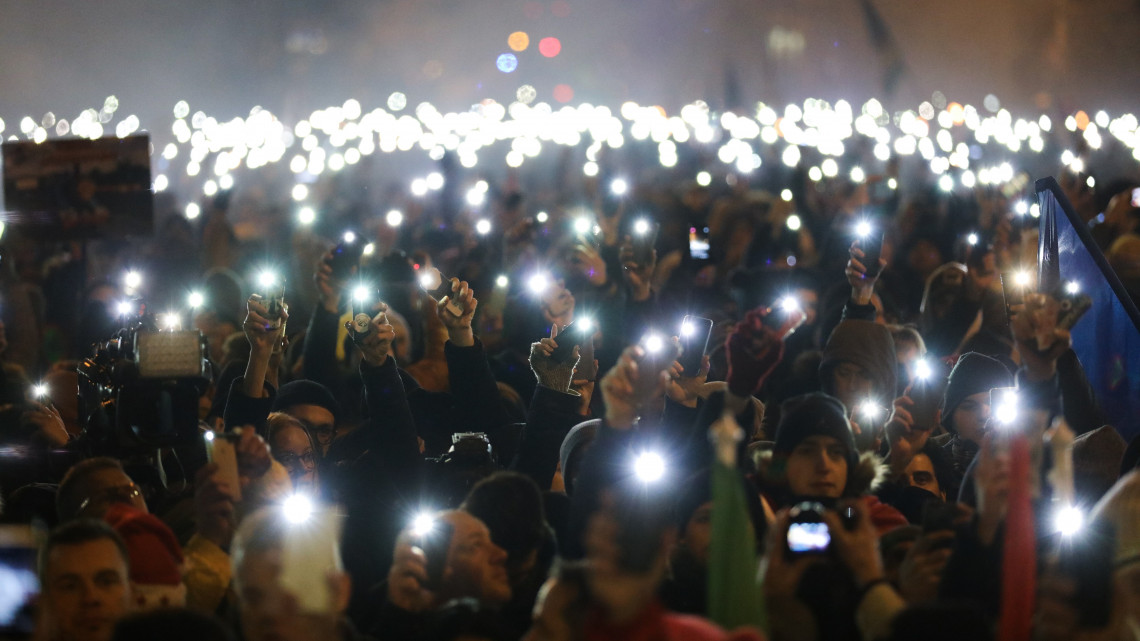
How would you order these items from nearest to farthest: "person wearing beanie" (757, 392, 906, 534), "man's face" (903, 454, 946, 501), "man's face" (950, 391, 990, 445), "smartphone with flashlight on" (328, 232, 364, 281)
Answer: "person wearing beanie" (757, 392, 906, 534), "man's face" (903, 454, 946, 501), "man's face" (950, 391, 990, 445), "smartphone with flashlight on" (328, 232, 364, 281)

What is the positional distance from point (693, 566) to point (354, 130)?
1527cm

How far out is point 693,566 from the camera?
3596 millimetres

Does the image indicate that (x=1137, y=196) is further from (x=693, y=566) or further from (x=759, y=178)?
(x=693, y=566)

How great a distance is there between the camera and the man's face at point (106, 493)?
4.07m


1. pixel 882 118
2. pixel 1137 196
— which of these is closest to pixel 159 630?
pixel 1137 196

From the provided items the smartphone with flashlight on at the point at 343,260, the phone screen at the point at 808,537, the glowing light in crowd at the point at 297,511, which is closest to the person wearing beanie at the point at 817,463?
the phone screen at the point at 808,537

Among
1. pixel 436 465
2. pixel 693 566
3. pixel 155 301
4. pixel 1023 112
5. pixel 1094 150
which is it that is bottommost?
pixel 693 566

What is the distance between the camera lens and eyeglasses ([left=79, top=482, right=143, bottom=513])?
4090 mm

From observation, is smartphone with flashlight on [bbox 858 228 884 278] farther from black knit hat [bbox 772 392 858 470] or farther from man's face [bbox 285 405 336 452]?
man's face [bbox 285 405 336 452]

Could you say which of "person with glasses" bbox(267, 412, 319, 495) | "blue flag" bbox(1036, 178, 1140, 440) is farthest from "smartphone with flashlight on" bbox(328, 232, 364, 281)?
"blue flag" bbox(1036, 178, 1140, 440)

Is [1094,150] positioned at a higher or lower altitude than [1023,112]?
lower

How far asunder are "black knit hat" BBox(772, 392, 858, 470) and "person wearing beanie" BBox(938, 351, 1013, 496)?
36.4 inches

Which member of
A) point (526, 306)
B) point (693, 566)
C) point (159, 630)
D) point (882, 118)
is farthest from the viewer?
point (882, 118)

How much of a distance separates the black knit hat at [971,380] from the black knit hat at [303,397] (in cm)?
284
